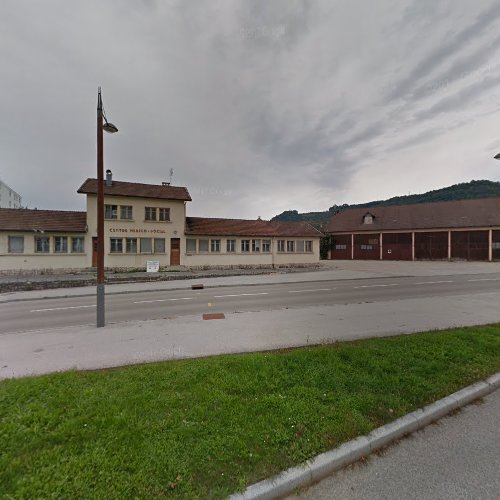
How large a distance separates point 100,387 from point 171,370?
102 centimetres

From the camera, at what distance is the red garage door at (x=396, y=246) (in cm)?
3812

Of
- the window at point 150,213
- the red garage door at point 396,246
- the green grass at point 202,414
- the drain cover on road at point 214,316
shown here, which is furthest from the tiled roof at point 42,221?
the red garage door at point 396,246

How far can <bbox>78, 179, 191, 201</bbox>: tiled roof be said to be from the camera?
2174cm

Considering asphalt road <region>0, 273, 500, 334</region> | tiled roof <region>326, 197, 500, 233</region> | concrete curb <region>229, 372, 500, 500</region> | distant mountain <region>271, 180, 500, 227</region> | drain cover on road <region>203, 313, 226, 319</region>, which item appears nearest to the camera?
concrete curb <region>229, 372, 500, 500</region>

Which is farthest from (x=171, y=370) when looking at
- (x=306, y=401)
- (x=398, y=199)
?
(x=398, y=199)

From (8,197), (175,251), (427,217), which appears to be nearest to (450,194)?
(427,217)

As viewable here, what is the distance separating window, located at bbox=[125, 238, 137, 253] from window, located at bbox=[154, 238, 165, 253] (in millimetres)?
1733

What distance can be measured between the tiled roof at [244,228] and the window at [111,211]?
6110 millimetres

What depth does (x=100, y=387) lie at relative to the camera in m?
3.73

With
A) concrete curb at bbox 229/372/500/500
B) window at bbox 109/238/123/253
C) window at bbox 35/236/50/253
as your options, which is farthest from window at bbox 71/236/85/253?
concrete curb at bbox 229/372/500/500

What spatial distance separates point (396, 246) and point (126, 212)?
1451 inches

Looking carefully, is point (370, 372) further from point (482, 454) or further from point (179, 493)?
point (179, 493)

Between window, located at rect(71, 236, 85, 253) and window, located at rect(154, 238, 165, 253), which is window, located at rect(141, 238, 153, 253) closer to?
window, located at rect(154, 238, 165, 253)

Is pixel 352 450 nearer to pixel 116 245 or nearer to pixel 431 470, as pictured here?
pixel 431 470
